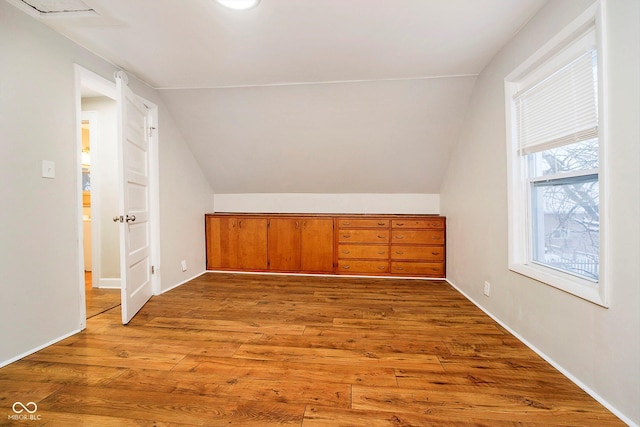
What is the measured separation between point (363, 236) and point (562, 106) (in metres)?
2.61

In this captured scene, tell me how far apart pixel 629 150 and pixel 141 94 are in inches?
152

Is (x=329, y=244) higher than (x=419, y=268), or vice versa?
(x=329, y=244)

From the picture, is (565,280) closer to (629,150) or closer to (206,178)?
(629,150)

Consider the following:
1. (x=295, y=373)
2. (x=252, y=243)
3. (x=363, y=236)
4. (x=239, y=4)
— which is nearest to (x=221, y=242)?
(x=252, y=243)

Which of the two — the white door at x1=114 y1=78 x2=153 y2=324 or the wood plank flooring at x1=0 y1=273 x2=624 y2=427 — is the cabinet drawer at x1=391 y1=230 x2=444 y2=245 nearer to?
the wood plank flooring at x1=0 y1=273 x2=624 y2=427

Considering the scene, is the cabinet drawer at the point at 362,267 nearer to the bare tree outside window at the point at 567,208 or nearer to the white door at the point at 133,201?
the bare tree outside window at the point at 567,208

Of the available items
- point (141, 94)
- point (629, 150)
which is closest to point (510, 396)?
point (629, 150)

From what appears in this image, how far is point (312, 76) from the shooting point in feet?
9.05

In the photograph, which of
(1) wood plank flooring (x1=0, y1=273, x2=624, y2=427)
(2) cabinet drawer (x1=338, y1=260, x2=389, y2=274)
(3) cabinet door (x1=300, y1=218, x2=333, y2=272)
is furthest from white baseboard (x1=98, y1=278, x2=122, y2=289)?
(2) cabinet drawer (x1=338, y1=260, x2=389, y2=274)

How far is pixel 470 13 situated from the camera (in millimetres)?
1856

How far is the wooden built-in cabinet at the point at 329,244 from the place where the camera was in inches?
152

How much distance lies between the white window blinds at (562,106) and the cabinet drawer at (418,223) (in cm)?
181

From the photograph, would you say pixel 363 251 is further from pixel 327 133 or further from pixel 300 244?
pixel 327 133

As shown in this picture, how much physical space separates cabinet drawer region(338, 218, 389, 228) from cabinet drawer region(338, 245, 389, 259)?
295mm
